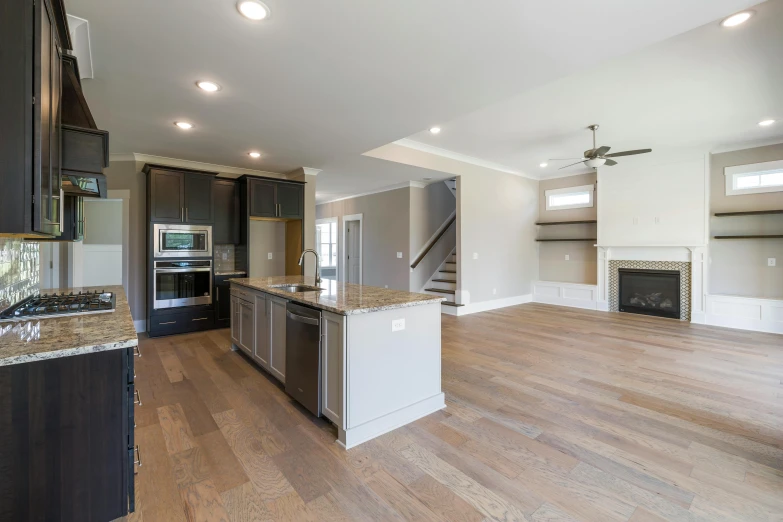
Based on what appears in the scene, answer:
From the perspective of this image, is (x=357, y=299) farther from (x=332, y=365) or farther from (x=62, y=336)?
(x=62, y=336)

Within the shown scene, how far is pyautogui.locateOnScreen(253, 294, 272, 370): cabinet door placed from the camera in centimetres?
325

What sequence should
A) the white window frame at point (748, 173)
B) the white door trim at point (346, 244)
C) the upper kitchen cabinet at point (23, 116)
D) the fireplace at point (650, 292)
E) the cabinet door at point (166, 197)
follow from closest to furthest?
the upper kitchen cabinet at point (23, 116)
the cabinet door at point (166, 197)
the white window frame at point (748, 173)
the fireplace at point (650, 292)
the white door trim at point (346, 244)

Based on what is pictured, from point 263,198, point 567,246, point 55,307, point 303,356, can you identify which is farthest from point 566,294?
point 55,307

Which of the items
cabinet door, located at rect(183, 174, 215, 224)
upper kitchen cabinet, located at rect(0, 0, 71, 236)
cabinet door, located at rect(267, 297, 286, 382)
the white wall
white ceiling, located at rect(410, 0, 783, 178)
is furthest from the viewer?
the white wall

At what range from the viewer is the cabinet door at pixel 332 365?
2.24 meters

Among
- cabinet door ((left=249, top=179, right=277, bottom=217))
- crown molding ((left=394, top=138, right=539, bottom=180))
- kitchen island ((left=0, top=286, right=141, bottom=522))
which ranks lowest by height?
kitchen island ((left=0, top=286, right=141, bottom=522))

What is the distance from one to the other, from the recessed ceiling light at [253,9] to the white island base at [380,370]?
186cm

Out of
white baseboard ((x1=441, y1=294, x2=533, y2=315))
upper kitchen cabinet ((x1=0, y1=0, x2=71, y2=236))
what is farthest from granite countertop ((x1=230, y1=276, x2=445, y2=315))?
white baseboard ((x1=441, y1=294, x2=533, y2=315))

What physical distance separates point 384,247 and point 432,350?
207 inches

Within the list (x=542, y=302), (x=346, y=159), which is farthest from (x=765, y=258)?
(x=346, y=159)

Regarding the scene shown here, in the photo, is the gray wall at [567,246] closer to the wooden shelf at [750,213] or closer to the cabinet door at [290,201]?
the wooden shelf at [750,213]

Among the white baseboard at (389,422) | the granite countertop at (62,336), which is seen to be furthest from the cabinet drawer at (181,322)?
the white baseboard at (389,422)

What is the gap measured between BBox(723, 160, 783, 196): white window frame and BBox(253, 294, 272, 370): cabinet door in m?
7.23

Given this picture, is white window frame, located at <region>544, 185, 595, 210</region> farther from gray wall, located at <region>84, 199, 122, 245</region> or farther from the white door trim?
gray wall, located at <region>84, 199, 122, 245</region>
